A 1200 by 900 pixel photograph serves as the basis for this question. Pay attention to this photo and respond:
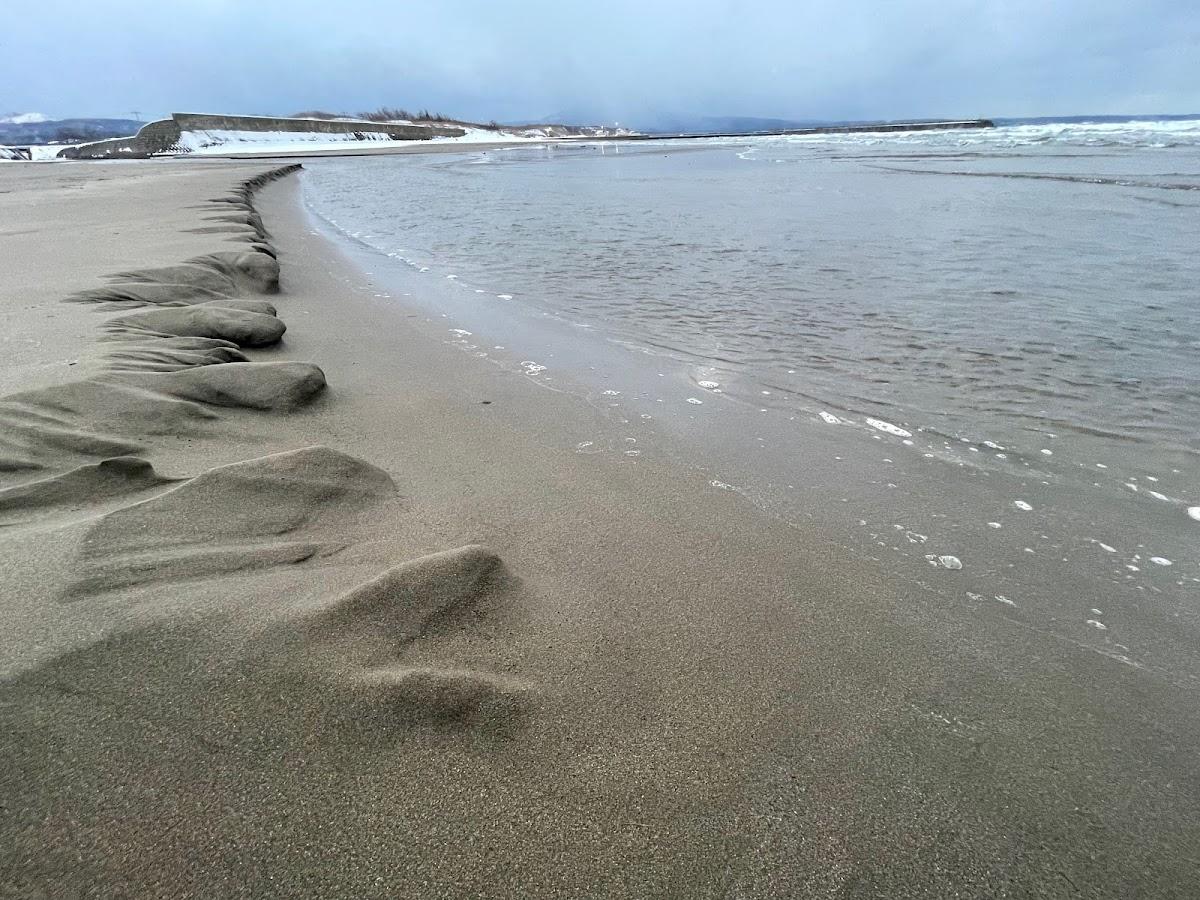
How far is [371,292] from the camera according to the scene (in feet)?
17.7

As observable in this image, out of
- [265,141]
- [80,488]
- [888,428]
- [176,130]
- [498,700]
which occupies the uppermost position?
[176,130]

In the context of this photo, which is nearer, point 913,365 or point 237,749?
point 237,749

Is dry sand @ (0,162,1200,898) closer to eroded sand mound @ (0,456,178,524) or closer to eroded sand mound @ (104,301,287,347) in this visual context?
eroded sand mound @ (0,456,178,524)

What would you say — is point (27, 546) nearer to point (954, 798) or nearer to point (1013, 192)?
point (954, 798)

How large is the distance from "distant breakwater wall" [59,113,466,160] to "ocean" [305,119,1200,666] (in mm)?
37664

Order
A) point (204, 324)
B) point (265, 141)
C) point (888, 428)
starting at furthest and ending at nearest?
point (265, 141), point (204, 324), point (888, 428)

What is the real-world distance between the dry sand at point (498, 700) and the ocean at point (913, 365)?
35cm

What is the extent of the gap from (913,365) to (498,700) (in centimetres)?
318

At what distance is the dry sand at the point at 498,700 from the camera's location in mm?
962

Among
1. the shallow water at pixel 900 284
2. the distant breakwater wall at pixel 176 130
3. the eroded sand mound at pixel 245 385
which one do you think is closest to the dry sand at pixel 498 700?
the eroded sand mound at pixel 245 385

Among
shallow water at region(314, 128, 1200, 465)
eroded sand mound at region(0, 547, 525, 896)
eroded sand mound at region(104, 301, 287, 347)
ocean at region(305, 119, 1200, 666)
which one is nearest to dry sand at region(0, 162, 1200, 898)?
eroded sand mound at region(0, 547, 525, 896)

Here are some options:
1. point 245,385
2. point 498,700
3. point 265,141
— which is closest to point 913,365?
point 498,700

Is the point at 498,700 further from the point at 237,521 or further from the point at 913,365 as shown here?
the point at 913,365

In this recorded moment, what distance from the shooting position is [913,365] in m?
3.58
